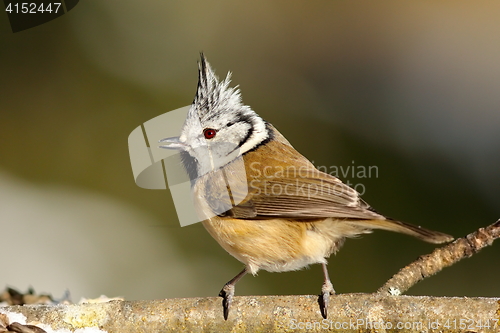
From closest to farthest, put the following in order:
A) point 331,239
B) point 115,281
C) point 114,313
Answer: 1. point 114,313
2. point 331,239
3. point 115,281

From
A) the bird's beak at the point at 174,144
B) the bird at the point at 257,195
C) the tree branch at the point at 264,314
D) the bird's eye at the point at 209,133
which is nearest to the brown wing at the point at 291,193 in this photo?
the bird at the point at 257,195

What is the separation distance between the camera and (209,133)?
8.55 ft

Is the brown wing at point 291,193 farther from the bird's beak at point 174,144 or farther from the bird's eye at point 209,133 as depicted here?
the bird's beak at point 174,144

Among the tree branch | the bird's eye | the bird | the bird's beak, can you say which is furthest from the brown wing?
the tree branch

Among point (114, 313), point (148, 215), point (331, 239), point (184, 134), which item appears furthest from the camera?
point (148, 215)

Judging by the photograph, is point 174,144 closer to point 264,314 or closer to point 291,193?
point 291,193

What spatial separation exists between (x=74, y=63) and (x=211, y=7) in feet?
4.33

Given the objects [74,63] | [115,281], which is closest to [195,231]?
[115,281]

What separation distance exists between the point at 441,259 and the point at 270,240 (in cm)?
81

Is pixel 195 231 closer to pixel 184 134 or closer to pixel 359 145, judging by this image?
pixel 184 134

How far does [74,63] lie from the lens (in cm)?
355

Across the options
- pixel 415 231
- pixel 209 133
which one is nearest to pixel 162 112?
pixel 209 133

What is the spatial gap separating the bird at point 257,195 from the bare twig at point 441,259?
0.56 feet

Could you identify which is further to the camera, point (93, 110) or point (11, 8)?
point (93, 110)
